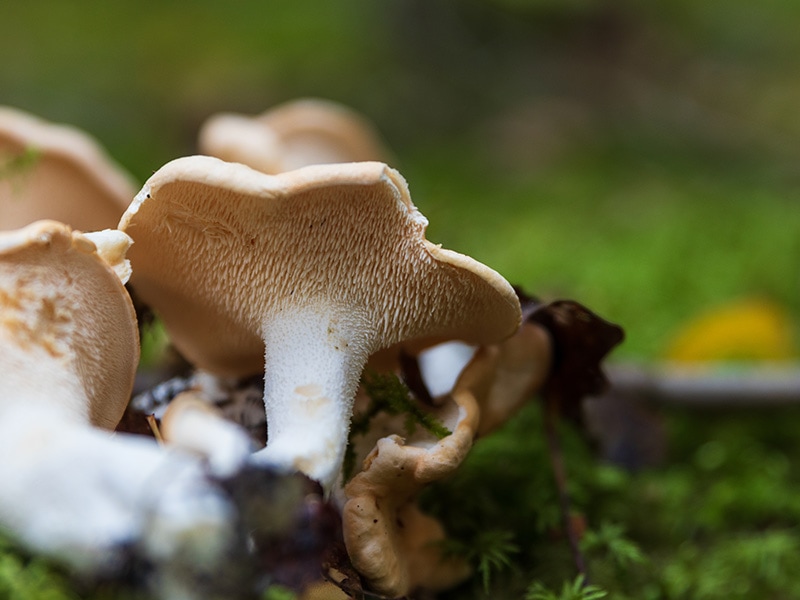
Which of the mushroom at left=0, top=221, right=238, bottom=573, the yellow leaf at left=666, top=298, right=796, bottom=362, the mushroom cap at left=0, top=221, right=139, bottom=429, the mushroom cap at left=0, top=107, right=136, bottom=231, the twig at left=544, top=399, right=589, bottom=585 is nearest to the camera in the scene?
the mushroom at left=0, top=221, right=238, bottom=573

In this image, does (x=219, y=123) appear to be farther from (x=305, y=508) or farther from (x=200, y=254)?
(x=305, y=508)

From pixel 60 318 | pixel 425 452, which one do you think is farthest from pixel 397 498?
pixel 60 318

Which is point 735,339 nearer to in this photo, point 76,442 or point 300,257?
point 300,257

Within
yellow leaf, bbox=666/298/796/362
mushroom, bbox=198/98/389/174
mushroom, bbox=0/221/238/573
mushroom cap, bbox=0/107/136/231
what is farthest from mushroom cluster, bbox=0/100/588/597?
yellow leaf, bbox=666/298/796/362

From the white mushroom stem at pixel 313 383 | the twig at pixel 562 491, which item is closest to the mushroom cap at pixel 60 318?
the white mushroom stem at pixel 313 383

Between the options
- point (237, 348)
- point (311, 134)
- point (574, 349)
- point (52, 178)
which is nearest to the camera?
point (237, 348)

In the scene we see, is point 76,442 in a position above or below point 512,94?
above

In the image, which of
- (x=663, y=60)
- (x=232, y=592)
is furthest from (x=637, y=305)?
(x=663, y=60)

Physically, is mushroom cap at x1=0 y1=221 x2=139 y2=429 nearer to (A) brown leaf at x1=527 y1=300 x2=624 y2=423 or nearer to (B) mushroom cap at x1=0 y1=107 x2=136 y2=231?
(B) mushroom cap at x1=0 y1=107 x2=136 y2=231
